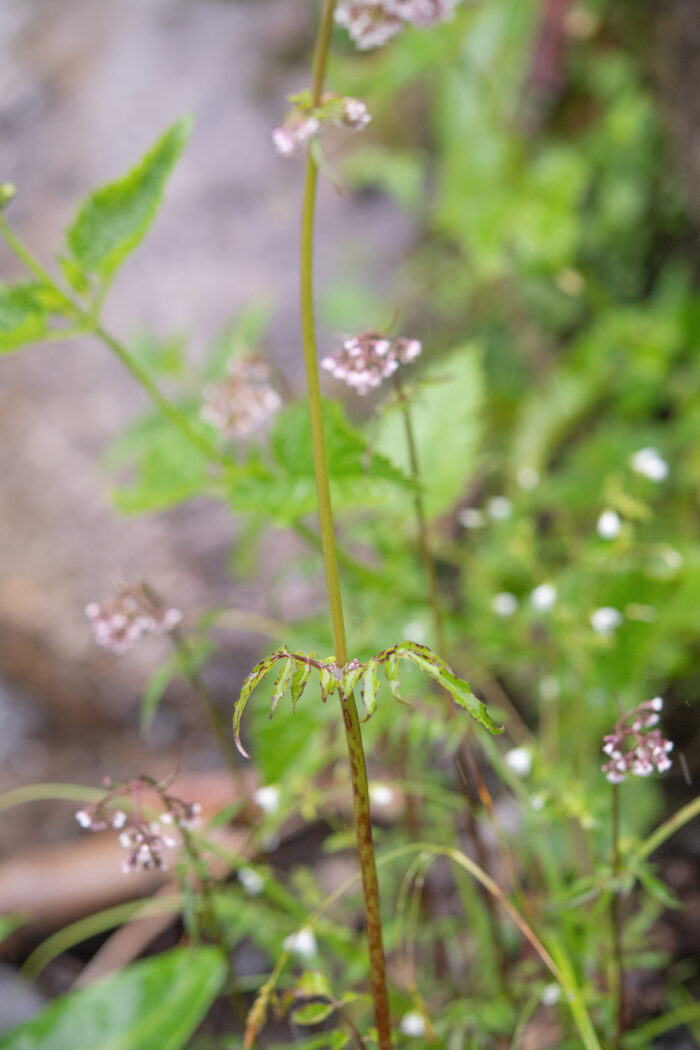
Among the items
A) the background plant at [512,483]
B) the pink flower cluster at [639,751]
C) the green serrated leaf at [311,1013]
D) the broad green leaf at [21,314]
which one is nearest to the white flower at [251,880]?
the background plant at [512,483]

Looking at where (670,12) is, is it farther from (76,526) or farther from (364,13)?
(76,526)

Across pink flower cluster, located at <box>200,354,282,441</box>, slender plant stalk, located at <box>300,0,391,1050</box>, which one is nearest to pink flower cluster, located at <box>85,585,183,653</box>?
pink flower cluster, located at <box>200,354,282,441</box>

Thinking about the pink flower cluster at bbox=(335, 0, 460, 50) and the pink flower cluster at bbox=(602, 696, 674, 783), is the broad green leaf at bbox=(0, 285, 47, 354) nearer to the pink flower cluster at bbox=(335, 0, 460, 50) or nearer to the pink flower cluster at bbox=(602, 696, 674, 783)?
the pink flower cluster at bbox=(335, 0, 460, 50)

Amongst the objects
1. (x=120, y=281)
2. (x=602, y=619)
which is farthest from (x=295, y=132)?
(x=120, y=281)

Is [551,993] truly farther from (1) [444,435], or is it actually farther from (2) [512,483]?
(2) [512,483]

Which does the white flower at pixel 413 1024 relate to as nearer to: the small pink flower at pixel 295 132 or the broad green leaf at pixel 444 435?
the broad green leaf at pixel 444 435

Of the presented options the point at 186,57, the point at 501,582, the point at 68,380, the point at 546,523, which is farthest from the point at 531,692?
the point at 186,57
